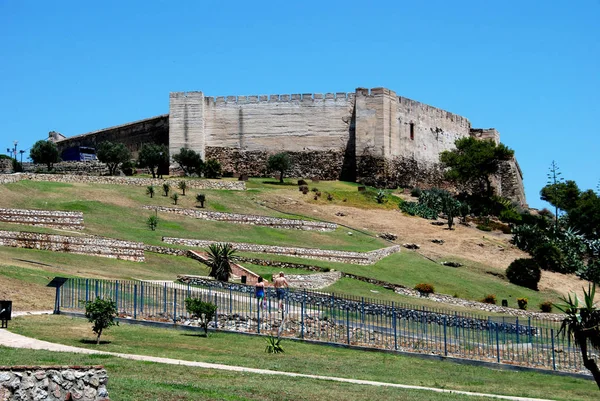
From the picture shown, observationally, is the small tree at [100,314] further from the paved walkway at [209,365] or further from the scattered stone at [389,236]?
the scattered stone at [389,236]

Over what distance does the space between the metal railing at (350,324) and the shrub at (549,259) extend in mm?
24913

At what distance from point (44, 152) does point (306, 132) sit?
19122 millimetres

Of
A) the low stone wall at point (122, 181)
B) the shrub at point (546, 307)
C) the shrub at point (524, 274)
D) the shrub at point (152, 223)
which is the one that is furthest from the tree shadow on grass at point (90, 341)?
the low stone wall at point (122, 181)

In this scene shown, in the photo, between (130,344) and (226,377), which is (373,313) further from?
(226,377)

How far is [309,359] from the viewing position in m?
20.2

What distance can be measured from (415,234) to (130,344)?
3449cm

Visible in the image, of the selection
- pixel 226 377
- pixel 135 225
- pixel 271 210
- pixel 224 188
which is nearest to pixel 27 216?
pixel 135 225

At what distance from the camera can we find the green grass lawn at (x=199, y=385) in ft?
44.6

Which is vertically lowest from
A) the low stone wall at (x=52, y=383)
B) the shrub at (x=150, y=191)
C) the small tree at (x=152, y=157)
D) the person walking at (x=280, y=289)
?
the person walking at (x=280, y=289)

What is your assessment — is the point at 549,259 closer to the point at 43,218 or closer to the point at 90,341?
the point at 43,218

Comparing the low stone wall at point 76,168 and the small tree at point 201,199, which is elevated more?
the low stone wall at point 76,168

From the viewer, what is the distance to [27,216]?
40.2 metres

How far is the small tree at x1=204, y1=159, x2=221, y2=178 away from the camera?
68688mm

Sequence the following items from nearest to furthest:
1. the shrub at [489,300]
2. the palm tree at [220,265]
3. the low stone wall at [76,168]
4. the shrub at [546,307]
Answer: the palm tree at [220,265]
the shrub at [489,300]
the shrub at [546,307]
the low stone wall at [76,168]
